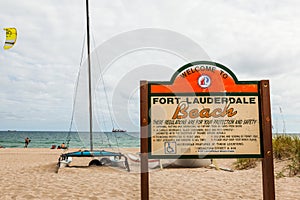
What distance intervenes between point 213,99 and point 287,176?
181 inches

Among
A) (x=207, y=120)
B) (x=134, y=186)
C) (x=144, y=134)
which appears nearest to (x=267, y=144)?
(x=207, y=120)

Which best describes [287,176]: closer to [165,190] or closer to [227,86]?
[165,190]

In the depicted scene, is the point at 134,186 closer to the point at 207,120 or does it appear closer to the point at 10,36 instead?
the point at 207,120

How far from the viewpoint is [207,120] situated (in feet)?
16.6

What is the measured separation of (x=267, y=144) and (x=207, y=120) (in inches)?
39.8

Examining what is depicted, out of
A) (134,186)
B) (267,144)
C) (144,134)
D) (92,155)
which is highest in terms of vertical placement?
(144,134)

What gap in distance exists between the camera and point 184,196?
661 cm

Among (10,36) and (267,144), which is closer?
(267,144)

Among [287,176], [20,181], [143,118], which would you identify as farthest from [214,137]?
[20,181]

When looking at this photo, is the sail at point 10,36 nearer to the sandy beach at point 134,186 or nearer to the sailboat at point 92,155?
the sailboat at point 92,155

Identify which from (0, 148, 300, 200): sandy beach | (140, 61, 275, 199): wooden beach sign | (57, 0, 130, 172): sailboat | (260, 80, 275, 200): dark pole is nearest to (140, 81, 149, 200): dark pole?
(140, 61, 275, 199): wooden beach sign

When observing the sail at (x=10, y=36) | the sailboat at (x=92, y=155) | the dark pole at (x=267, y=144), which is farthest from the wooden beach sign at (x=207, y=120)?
the sail at (x=10, y=36)

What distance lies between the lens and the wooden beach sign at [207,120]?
16.3 ft

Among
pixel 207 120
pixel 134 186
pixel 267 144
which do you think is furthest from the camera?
pixel 134 186
